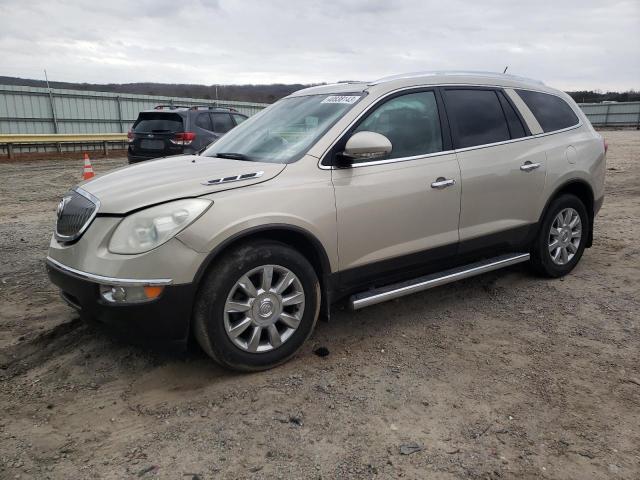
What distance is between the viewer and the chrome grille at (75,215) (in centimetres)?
318

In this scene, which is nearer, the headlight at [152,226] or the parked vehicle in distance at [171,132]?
the headlight at [152,226]

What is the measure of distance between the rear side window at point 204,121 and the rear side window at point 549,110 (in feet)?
25.8

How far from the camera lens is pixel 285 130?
13.1 feet

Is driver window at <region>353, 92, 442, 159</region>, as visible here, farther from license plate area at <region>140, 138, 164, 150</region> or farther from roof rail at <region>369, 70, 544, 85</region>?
license plate area at <region>140, 138, 164, 150</region>

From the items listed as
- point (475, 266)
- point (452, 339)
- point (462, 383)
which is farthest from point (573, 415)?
point (475, 266)

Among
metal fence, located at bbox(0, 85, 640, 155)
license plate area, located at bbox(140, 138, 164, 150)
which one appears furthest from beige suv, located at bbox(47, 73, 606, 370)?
metal fence, located at bbox(0, 85, 640, 155)

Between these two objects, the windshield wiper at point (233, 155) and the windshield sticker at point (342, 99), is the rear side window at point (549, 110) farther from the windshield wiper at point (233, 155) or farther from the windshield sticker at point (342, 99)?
the windshield wiper at point (233, 155)

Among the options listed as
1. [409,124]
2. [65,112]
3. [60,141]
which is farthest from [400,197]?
[65,112]

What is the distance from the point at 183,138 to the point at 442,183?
26.4ft

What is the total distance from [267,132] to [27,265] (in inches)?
122

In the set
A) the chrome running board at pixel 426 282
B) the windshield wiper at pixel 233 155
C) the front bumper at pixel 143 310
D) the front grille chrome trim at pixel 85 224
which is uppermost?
the windshield wiper at pixel 233 155

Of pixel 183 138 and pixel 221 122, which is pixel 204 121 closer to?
pixel 221 122

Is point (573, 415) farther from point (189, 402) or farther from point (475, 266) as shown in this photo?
point (189, 402)

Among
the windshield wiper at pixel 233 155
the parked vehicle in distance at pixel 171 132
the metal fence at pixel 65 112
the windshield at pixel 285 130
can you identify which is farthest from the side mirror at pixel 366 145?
the metal fence at pixel 65 112
